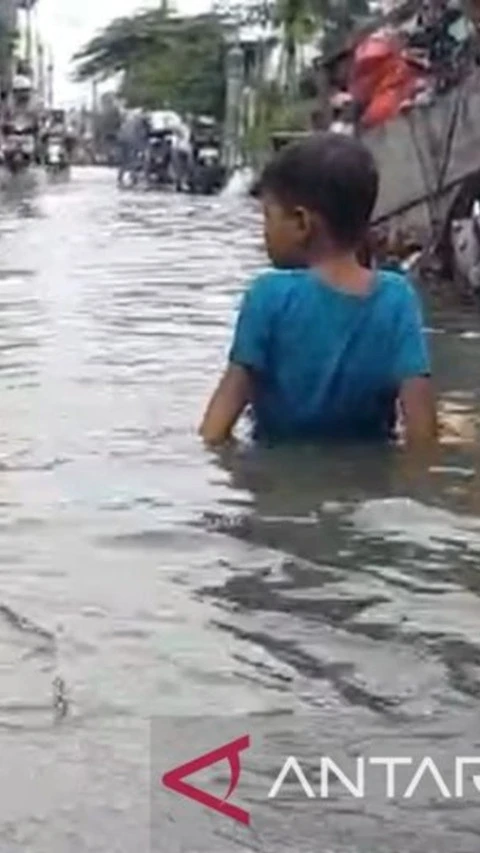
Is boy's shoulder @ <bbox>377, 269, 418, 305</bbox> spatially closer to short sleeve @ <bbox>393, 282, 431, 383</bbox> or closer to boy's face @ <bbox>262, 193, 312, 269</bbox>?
short sleeve @ <bbox>393, 282, 431, 383</bbox>

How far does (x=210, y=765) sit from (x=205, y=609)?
3.41 feet

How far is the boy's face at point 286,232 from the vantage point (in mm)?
6027

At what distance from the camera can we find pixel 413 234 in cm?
1617

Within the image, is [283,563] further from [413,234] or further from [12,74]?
[12,74]

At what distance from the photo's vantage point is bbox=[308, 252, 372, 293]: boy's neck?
19.8 feet

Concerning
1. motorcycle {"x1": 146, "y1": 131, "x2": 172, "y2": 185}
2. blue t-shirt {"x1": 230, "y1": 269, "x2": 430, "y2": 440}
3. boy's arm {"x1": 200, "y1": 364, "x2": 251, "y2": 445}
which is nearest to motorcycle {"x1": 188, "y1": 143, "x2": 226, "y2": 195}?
motorcycle {"x1": 146, "y1": 131, "x2": 172, "y2": 185}

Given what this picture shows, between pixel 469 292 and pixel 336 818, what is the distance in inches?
429

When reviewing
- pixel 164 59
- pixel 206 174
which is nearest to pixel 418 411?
pixel 206 174

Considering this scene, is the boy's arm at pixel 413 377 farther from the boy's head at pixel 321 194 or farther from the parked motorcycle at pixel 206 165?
the parked motorcycle at pixel 206 165

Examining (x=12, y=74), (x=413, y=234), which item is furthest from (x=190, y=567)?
(x=12, y=74)

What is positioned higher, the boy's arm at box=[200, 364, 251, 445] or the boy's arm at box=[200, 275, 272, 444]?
the boy's arm at box=[200, 275, 272, 444]

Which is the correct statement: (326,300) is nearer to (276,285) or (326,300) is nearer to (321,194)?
(276,285)

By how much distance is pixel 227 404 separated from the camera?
20.5ft

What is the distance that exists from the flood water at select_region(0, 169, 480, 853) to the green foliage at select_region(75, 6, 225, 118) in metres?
57.7
